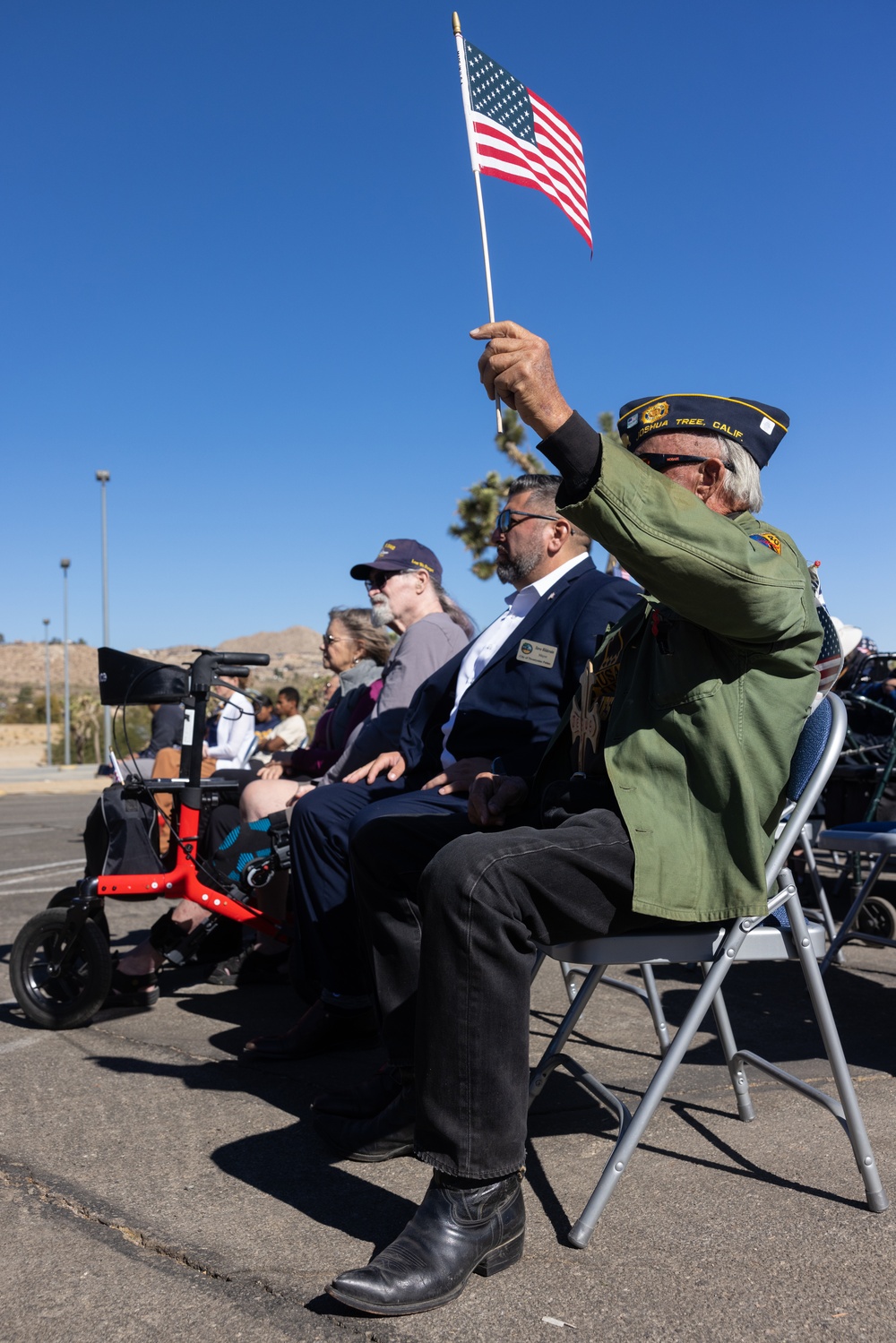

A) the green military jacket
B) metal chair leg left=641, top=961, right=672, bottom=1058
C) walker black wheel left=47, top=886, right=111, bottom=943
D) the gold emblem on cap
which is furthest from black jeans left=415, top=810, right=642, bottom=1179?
walker black wheel left=47, top=886, right=111, bottom=943

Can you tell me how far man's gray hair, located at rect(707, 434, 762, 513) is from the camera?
2557 mm

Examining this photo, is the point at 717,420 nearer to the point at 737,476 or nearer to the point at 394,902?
the point at 737,476

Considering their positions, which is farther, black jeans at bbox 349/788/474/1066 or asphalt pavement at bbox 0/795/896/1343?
black jeans at bbox 349/788/474/1066

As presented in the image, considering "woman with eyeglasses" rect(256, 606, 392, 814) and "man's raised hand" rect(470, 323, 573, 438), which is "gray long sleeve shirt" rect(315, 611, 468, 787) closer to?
"woman with eyeglasses" rect(256, 606, 392, 814)

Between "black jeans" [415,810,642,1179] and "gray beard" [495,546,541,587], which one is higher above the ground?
"gray beard" [495,546,541,587]

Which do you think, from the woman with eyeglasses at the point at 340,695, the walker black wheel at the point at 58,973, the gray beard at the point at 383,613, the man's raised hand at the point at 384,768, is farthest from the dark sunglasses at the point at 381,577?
the walker black wheel at the point at 58,973

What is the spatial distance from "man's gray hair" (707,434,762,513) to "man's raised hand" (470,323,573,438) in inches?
25.7

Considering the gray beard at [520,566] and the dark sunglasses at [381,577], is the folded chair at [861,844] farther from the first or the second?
the dark sunglasses at [381,577]

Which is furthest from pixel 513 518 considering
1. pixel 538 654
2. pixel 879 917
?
pixel 879 917

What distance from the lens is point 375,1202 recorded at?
2.46m

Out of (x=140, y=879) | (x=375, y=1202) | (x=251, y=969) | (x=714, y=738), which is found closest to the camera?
(x=714, y=738)

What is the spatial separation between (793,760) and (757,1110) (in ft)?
3.81

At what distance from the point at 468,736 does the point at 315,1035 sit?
114 centimetres

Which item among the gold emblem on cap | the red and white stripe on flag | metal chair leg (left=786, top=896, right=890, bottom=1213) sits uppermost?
the red and white stripe on flag
